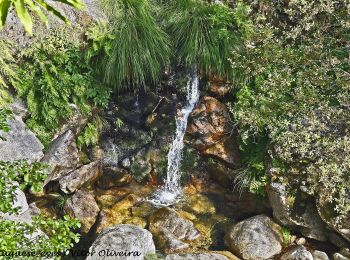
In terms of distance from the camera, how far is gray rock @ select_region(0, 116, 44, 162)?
236 inches

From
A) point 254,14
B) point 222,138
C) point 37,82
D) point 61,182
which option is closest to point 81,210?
point 61,182

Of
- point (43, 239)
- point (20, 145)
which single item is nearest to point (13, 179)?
point (43, 239)

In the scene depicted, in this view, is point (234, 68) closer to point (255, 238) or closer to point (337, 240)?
point (255, 238)

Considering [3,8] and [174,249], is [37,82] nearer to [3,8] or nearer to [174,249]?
[174,249]

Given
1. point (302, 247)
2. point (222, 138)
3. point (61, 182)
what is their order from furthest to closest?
point (222, 138) → point (61, 182) → point (302, 247)

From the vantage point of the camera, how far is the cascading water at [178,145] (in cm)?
714

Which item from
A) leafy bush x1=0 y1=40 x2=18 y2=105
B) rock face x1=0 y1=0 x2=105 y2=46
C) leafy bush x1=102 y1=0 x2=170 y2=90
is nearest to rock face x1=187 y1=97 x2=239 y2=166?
leafy bush x1=102 y1=0 x2=170 y2=90

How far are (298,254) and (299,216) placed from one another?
Result: 536mm

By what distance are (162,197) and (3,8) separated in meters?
5.65

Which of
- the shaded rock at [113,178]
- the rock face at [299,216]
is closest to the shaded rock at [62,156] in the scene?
the shaded rock at [113,178]

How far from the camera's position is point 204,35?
22.9 ft

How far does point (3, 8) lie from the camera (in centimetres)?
158

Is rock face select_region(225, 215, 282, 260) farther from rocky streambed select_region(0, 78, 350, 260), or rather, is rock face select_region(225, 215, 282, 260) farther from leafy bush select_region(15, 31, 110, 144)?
leafy bush select_region(15, 31, 110, 144)

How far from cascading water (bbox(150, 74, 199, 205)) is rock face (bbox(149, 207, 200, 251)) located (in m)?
1.05
